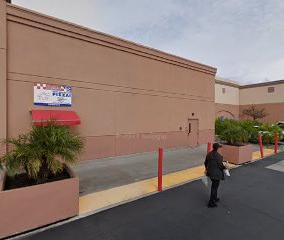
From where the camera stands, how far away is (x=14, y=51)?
908cm

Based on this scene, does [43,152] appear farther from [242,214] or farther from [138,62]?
[138,62]

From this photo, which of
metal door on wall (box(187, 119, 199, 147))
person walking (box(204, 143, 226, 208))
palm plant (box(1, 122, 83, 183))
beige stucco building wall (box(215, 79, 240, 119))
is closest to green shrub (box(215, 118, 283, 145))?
metal door on wall (box(187, 119, 199, 147))

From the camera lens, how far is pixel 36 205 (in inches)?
188

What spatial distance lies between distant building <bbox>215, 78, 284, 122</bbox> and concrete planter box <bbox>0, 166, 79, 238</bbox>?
27.1m

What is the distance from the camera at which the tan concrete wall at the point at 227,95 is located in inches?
1181

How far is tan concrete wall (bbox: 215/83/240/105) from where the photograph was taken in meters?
30.0

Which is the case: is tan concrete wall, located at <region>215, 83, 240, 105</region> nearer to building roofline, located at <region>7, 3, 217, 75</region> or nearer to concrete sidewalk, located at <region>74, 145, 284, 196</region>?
building roofline, located at <region>7, 3, 217, 75</region>

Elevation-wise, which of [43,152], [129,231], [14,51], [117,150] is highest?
[14,51]

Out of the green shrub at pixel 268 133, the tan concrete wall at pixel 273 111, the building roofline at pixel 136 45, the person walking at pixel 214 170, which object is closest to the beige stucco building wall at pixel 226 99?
the tan concrete wall at pixel 273 111

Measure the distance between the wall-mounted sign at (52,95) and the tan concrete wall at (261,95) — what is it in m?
30.9

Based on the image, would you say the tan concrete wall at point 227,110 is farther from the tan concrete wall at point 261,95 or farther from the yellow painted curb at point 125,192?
the yellow painted curb at point 125,192

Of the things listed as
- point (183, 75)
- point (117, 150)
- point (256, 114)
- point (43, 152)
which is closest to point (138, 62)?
point (183, 75)

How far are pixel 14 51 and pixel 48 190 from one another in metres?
6.90

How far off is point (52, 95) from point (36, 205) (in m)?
6.28
